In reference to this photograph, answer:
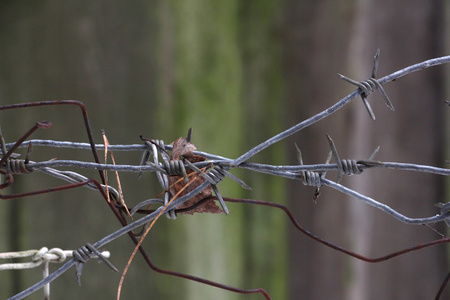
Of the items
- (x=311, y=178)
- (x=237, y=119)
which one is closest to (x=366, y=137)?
(x=237, y=119)

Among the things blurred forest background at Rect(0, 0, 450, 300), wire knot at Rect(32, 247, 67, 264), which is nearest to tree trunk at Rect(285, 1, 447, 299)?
blurred forest background at Rect(0, 0, 450, 300)

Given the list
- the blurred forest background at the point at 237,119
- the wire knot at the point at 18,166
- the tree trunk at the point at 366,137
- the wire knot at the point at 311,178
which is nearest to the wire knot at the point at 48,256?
the wire knot at the point at 18,166

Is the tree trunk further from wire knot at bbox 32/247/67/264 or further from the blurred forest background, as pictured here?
wire knot at bbox 32/247/67/264

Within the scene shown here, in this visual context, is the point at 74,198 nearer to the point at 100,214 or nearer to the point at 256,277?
the point at 100,214

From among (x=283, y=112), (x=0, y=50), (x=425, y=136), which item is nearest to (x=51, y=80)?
(x=0, y=50)

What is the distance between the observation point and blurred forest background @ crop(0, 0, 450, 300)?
3.31 ft

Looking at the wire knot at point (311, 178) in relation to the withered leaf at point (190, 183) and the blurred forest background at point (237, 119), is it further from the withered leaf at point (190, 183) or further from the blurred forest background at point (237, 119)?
the blurred forest background at point (237, 119)

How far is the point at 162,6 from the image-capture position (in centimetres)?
101

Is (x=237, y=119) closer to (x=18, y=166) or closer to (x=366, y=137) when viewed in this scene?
(x=366, y=137)

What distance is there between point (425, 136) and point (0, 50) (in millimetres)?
944

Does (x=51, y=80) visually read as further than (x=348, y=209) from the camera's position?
No

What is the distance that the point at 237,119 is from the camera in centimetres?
110

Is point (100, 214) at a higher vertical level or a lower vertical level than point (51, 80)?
lower

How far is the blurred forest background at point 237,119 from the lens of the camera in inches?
39.7
